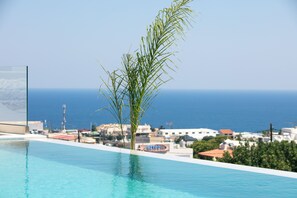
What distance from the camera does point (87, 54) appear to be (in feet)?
227

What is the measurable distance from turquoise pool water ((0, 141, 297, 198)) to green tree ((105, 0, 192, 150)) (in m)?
0.89

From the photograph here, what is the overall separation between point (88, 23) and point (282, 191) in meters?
67.9

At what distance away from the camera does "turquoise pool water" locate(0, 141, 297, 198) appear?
4.45 meters

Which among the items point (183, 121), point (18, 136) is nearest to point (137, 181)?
point (18, 136)

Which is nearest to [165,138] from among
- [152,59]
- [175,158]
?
[152,59]

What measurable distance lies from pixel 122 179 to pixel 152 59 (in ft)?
6.58

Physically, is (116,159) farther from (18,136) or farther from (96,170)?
(18,136)

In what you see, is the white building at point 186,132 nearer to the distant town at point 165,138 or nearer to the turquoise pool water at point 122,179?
the distant town at point 165,138

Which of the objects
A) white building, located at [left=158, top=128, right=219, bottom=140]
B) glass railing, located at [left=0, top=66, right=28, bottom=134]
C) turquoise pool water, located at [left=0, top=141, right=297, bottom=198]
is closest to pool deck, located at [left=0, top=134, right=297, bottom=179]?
turquoise pool water, located at [left=0, top=141, right=297, bottom=198]

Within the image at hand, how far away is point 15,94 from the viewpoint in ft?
28.4

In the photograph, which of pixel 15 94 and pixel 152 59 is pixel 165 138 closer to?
pixel 15 94

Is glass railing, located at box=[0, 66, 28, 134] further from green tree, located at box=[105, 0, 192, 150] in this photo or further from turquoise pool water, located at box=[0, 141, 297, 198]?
green tree, located at box=[105, 0, 192, 150]

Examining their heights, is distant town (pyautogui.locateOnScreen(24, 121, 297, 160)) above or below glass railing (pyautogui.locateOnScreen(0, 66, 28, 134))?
below

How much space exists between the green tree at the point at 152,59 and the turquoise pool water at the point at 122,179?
0.89 m
